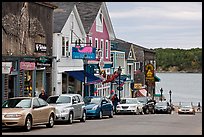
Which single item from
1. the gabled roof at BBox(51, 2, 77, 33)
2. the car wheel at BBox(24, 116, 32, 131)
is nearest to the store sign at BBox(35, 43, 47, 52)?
the gabled roof at BBox(51, 2, 77, 33)

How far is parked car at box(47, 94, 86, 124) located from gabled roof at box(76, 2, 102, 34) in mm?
21003

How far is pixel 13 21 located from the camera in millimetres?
35219

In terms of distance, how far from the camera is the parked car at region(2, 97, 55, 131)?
22.5 m

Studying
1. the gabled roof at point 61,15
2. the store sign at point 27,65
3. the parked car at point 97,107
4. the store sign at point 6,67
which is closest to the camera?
the store sign at point 6,67

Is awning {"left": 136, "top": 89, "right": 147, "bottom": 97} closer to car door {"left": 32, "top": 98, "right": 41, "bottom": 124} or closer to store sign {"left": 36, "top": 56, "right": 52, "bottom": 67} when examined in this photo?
store sign {"left": 36, "top": 56, "right": 52, "bottom": 67}

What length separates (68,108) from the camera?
28.6 m

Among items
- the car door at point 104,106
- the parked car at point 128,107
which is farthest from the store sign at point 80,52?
the car door at point 104,106

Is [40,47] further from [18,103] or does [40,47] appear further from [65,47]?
[18,103]

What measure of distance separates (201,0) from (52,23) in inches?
Result: 1080

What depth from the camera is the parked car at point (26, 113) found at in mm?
22500

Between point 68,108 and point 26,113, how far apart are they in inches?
239

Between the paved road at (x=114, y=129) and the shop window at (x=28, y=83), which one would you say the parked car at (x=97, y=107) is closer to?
the paved road at (x=114, y=129)

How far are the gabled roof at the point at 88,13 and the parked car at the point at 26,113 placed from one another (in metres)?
26.3

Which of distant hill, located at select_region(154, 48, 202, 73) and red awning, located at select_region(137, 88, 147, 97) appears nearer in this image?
red awning, located at select_region(137, 88, 147, 97)
